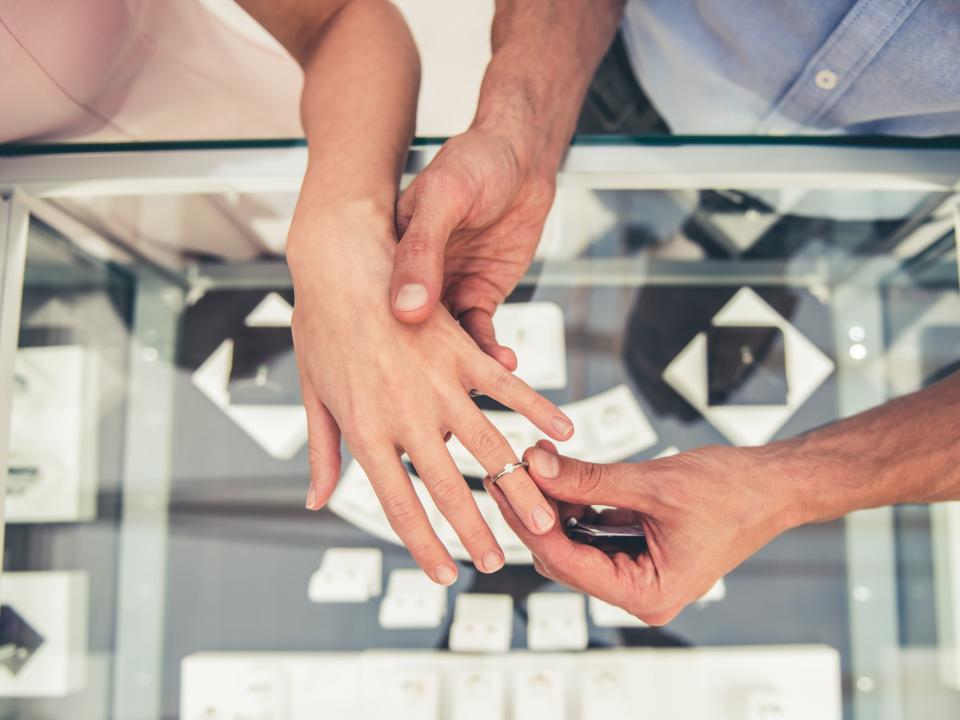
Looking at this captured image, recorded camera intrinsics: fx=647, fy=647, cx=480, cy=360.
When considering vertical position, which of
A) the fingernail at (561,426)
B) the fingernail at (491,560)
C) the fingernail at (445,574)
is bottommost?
the fingernail at (445,574)

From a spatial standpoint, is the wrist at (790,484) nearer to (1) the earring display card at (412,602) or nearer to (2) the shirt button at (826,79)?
(2) the shirt button at (826,79)

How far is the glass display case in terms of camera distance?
95 centimetres

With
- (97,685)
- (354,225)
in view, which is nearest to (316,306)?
(354,225)

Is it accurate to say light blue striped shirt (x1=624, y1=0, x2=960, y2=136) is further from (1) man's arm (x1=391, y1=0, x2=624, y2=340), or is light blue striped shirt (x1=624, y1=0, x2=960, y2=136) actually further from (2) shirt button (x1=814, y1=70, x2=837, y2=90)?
(1) man's arm (x1=391, y1=0, x2=624, y2=340)

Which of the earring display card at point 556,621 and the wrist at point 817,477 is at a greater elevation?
the wrist at point 817,477

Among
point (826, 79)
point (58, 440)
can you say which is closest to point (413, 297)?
point (826, 79)

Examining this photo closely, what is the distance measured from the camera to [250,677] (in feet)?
3.16

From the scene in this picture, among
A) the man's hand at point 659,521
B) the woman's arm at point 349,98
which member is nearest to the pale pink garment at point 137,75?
the woman's arm at point 349,98

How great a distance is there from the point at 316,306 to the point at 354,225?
0.08 meters

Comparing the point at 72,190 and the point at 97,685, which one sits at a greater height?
the point at 72,190

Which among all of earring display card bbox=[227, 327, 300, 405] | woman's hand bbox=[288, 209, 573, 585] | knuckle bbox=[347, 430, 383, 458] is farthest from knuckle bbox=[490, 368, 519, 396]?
earring display card bbox=[227, 327, 300, 405]

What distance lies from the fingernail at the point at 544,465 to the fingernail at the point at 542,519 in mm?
28

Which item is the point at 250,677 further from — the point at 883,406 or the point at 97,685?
the point at 883,406

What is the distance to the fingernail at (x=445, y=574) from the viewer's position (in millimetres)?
524
